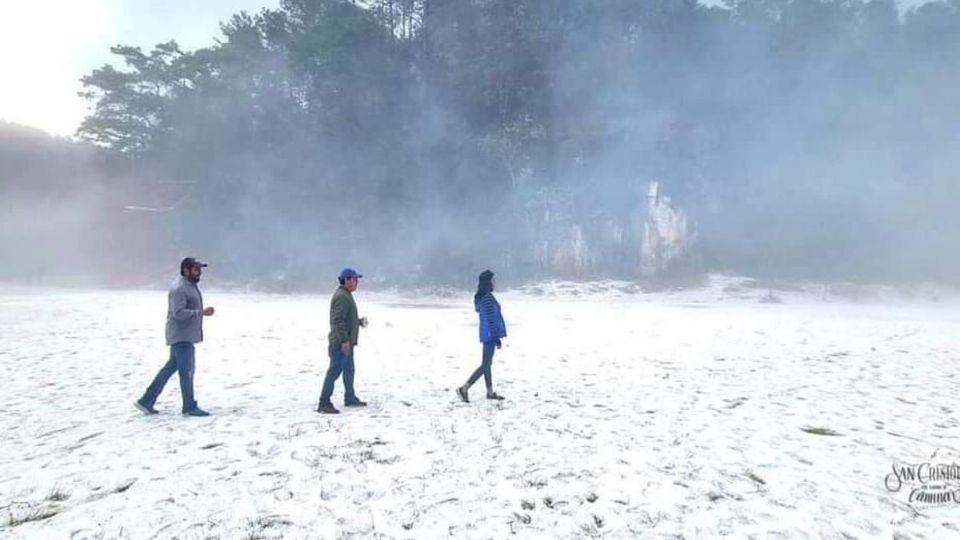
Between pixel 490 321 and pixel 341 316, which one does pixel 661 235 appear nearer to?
pixel 490 321

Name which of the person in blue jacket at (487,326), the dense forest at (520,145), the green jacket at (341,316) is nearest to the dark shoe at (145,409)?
the green jacket at (341,316)

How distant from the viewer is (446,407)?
661 cm

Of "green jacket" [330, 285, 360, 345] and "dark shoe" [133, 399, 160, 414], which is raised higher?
"green jacket" [330, 285, 360, 345]

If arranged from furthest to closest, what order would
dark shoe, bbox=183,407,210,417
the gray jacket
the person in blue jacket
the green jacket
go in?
the person in blue jacket, the green jacket, dark shoe, bbox=183,407,210,417, the gray jacket

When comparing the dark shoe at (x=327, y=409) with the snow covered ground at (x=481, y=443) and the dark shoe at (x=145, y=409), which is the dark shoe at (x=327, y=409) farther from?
the dark shoe at (x=145, y=409)

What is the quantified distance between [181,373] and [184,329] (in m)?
0.55

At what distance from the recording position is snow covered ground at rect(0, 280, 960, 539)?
367 cm

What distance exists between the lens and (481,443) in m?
5.16

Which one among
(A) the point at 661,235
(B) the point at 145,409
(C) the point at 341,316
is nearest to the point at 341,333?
(C) the point at 341,316

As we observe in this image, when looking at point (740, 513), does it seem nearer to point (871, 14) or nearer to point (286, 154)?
point (286, 154)

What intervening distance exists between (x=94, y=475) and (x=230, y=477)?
4.01 feet

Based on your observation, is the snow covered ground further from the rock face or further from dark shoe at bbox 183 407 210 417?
the rock face

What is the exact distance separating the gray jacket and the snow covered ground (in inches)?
38.8

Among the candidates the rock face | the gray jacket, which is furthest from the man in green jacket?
the rock face
